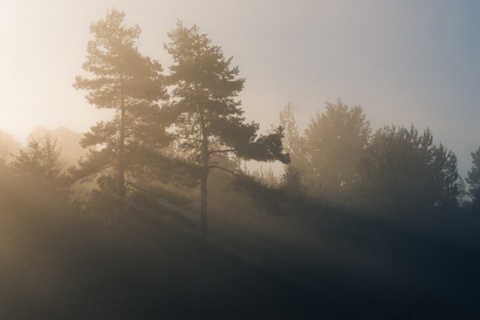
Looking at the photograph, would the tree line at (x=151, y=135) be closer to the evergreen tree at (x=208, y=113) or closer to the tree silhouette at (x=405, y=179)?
the evergreen tree at (x=208, y=113)

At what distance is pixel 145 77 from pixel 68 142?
3211 inches

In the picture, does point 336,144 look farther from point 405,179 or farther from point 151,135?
point 151,135

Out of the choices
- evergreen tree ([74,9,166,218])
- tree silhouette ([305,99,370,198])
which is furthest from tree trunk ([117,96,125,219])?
tree silhouette ([305,99,370,198])

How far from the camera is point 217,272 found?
1363 inches

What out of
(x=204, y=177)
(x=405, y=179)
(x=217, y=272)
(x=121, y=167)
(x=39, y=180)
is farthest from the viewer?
(x=405, y=179)

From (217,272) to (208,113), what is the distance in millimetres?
10799

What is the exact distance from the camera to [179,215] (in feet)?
128

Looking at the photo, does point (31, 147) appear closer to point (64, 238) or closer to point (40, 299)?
point (64, 238)

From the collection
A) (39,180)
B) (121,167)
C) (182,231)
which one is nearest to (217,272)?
(182,231)

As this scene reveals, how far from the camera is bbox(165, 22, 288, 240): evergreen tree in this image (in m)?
39.0

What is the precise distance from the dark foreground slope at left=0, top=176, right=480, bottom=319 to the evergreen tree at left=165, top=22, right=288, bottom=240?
4.89 m

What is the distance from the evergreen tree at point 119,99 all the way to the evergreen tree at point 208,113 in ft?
5.94

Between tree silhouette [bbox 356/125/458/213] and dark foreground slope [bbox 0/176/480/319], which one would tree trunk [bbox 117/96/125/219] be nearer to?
dark foreground slope [bbox 0/176/480/319]

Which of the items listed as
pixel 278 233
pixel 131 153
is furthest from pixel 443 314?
pixel 131 153
